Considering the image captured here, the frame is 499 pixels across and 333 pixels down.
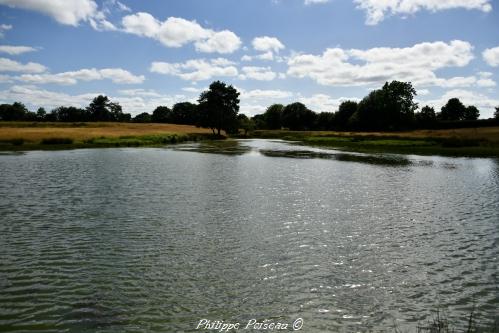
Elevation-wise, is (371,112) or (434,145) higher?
(371,112)

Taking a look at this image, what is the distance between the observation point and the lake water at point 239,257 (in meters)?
10.6

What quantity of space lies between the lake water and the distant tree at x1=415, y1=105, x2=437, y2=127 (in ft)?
395

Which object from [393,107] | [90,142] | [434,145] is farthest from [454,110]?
[90,142]

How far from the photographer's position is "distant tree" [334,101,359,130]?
18500 cm

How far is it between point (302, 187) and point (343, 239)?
15.7 m

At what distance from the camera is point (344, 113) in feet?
611

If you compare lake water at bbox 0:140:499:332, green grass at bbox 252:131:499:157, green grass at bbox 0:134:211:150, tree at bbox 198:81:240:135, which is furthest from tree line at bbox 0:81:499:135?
lake water at bbox 0:140:499:332

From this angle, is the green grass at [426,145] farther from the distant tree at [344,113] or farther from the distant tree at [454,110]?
the distant tree at [454,110]

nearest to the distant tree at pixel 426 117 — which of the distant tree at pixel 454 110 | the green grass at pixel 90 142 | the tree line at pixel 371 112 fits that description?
the tree line at pixel 371 112

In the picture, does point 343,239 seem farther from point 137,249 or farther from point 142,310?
point 142,310

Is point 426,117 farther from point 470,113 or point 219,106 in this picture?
point 219,106

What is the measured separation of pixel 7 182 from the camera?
1287 inches

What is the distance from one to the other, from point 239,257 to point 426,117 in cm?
16523

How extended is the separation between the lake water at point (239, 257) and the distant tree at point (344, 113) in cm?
15747
